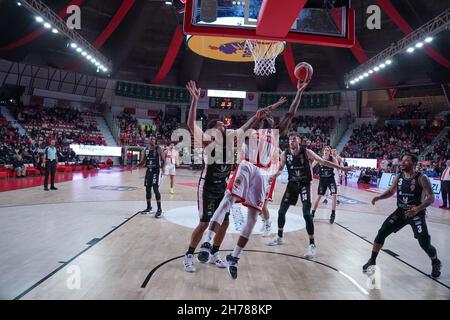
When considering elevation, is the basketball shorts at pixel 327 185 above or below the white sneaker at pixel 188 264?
above

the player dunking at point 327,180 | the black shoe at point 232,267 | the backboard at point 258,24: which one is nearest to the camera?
the black shoe at point 232,267

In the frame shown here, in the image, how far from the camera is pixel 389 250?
569 centimetres

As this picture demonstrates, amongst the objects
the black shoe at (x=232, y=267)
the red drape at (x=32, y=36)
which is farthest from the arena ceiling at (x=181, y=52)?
the black shoe at (x=232, y=267)

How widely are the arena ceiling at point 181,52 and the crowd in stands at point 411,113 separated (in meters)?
3.40

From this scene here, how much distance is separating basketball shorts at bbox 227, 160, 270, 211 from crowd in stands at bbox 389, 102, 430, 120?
28199mm

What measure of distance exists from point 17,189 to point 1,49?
14.5 metres

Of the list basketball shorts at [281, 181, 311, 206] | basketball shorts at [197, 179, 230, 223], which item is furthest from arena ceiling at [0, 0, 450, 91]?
basketball shorts at [281, 181, 311, 206]

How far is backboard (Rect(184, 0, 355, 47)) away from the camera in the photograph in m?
5.34

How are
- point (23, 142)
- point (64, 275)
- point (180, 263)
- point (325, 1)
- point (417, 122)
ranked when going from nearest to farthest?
point (64, 275) < point (180, 263) < point (325, 1) < point (23, 142) < point (417, 122)

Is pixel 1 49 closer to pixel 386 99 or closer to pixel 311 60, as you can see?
pixel 311 60

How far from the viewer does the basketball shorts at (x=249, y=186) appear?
4.14 meters

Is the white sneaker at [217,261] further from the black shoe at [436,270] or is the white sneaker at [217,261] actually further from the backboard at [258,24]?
the backboard at [258,24]

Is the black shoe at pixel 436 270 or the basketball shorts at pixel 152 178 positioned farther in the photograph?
the basketball shorts at pixel 152 178
